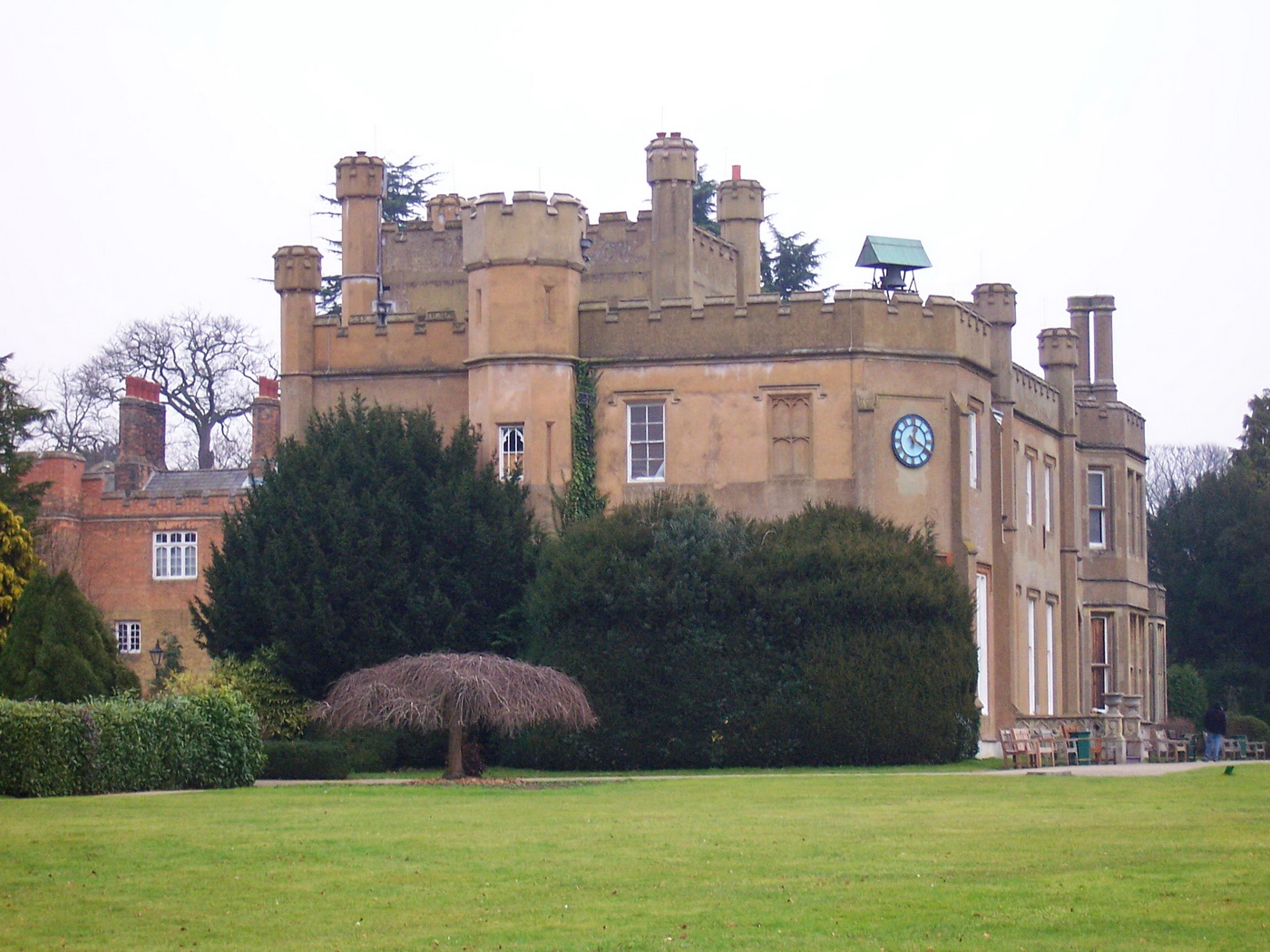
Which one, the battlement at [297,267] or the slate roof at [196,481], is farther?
the slate roof at [196,481]

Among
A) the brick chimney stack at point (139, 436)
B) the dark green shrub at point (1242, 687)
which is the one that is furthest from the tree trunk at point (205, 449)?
the dark green shrub at point (1242, 687)

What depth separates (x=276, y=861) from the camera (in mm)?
17594

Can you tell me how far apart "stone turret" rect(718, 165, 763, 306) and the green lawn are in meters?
22.5

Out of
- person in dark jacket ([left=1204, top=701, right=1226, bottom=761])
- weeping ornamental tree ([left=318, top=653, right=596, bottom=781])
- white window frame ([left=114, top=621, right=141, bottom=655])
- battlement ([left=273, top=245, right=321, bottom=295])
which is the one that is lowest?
person in dark jacket ([left=1204, top=701, right=1226, bottom=761])

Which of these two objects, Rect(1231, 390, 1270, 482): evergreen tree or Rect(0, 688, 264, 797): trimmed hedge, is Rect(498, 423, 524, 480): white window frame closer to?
Rect(0, 688, 264, 797): trimmed hedge

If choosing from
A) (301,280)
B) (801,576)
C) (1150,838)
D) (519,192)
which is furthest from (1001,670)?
(1150,838)

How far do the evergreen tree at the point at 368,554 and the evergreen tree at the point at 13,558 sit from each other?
3941 millimetres

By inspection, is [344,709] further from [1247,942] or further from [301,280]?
[1247,942]

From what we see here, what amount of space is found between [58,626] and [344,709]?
14.6 feet

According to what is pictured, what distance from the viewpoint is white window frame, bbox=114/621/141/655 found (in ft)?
193

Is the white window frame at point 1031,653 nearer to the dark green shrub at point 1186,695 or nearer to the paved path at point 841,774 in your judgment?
the paved path at point 841,774

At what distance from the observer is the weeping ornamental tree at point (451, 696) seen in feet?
97.6

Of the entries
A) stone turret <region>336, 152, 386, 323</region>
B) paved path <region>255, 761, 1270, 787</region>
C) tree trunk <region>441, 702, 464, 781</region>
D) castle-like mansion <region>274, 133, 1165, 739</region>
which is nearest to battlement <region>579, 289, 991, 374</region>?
castle-like mansion <region>274, 133, 1165, 739</region>

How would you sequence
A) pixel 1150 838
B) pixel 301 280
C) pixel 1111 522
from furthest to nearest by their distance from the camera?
1. pixel 1111 522
2. pixel 301 280
3. pixel 1150 838
